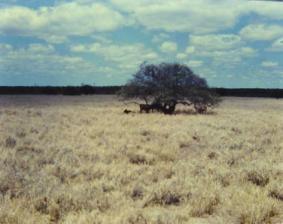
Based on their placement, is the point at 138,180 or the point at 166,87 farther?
the point at 166,87

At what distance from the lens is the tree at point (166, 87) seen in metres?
25.2

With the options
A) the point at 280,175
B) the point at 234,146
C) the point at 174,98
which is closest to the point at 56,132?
the point at 234,146

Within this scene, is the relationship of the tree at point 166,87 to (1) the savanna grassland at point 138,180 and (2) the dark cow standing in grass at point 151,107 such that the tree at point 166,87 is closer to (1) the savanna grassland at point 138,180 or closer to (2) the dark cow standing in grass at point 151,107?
(2) the dark cow standing in grass at point 151,107

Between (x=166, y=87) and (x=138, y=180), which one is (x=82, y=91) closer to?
(x=166, y=87)

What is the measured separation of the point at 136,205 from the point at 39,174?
6.25 ft

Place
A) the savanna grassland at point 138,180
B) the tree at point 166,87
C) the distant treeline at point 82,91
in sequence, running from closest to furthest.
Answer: the savanna grassland at point 138,180, the tree at point 166,87, the distant treeline at point 82,91

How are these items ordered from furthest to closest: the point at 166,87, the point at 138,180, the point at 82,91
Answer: the point at 82,91 → the point at 166,87 → the point at 138,180

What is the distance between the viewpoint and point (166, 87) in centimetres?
2519

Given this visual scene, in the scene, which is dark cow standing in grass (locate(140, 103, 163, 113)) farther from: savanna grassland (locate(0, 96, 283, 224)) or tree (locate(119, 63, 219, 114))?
savanna grassland (locate(0, 96, 283, 224))

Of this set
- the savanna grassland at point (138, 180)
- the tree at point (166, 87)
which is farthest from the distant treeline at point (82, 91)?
the savanna grassland at point (138, 180)

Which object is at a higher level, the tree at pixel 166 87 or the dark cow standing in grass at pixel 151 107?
the tree at pixel 166 87

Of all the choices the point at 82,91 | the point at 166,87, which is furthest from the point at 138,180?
the point at 82,91

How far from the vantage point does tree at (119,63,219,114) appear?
82.8 feet

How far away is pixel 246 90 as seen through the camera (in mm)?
62469
